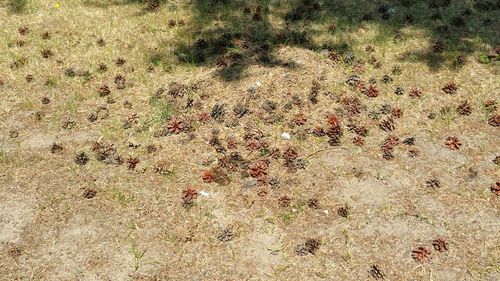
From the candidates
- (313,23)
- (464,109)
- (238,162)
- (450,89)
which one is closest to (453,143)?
(464,109)

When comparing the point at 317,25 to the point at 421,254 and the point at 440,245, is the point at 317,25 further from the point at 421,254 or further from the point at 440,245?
the point at 421,254

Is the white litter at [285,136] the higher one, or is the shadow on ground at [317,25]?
the shadow on ground at [317,25]

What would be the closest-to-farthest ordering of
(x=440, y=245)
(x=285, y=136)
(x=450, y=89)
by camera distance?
(x=440, y=245)
(x=285, y=136)
(x=450, y=89)

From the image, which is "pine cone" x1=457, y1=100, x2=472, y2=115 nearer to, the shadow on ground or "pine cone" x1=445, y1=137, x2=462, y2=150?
"pine cone" x1=445, y1=137, x2=462, y2=150

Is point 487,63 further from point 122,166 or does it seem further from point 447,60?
point 122,166

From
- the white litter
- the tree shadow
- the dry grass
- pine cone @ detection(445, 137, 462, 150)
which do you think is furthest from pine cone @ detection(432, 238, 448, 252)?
the tree shadow

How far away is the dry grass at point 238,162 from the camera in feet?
25.1

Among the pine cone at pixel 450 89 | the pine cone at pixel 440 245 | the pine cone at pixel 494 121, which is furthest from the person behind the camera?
the pine cone at pixel 450 89

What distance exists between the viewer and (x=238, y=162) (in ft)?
29.9

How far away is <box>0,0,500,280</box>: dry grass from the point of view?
7637 millimetres

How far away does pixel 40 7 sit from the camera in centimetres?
1367

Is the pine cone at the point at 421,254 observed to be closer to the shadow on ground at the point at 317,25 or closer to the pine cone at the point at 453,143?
the pine cone at the point at 453,143

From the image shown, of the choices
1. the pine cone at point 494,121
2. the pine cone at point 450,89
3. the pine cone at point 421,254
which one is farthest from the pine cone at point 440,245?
the pine cone at point 450,89

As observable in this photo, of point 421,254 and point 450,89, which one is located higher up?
point 450,89
